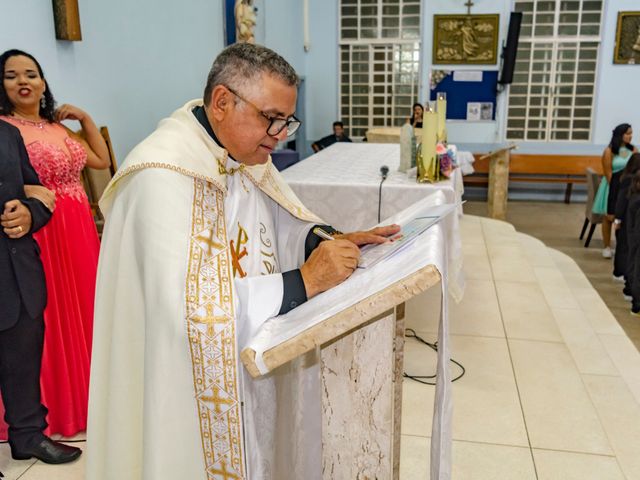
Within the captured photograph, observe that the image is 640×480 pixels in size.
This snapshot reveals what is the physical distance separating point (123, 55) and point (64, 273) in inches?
92.0

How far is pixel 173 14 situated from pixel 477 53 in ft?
18.9

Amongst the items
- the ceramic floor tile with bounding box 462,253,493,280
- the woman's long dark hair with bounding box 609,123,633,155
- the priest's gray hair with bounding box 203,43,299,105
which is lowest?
the ceramic floor tile with bounding box 462,253,493,280

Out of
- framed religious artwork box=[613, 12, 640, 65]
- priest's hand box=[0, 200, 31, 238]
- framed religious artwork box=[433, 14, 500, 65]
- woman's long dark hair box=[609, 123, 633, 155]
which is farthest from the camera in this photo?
framed religious artwork box=[433, 14, 500, 65]

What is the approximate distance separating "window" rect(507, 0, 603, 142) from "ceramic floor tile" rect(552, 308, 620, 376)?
621 centimetres

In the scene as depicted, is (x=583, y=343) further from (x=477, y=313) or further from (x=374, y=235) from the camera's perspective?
(x=374, y=235)

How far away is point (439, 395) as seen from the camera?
1.28m

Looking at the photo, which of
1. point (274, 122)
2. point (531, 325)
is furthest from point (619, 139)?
point (274, 122)

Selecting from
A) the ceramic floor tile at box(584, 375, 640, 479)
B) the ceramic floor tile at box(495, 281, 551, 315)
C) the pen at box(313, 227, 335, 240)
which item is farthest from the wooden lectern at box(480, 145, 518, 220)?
the pen at box(313, 227, 335, 240)

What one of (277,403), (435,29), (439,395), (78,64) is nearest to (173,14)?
(78,64)

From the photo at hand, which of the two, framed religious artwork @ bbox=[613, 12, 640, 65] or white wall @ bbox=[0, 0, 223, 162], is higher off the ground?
framed religious artwork @ bbox=[613, 12, 640, 65]

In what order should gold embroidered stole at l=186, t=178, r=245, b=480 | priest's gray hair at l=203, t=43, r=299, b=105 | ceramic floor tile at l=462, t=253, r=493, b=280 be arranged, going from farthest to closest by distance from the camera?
ceramic floor tile at l=462, t=253, r=493, b=280 < priest's gray hair at l=203, t=43, r=299, b=105 < gold embroidered stole at l=186, t=178, r=245, b=480

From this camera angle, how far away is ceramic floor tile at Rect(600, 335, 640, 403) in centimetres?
327

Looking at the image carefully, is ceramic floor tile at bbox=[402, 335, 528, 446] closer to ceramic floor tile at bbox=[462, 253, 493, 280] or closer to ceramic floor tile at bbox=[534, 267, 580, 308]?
ceramic floor tile at bbox=[462, 253, 493, 280]

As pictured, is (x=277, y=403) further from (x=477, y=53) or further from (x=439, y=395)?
(x=477, y=53)
